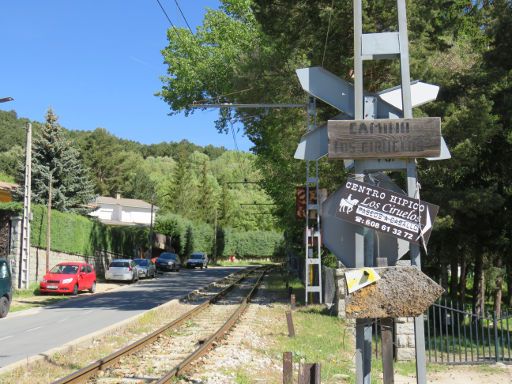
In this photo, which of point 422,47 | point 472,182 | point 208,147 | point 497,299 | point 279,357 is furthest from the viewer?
point 208,147

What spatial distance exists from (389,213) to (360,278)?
2.07 ft

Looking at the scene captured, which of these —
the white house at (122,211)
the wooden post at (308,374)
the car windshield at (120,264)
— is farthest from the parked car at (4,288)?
the white house at (122,211)

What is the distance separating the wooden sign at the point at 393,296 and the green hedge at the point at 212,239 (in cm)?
5936

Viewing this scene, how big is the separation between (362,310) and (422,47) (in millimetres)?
13079

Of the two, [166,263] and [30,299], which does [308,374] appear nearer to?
[30,299]

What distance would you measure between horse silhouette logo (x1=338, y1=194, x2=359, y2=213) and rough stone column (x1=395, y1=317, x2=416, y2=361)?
634 centimetres

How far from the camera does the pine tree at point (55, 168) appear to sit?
1602 inches

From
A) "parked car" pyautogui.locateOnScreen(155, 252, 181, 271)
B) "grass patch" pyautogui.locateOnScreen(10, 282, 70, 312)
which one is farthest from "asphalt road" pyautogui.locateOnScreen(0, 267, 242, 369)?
"parked car" pyautogui.locateOnScreen(155, 252, 181, 271)

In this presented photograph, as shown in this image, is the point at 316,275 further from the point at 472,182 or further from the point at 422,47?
the point at 422,47

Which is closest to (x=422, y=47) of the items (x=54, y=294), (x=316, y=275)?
(x=316, y=275)

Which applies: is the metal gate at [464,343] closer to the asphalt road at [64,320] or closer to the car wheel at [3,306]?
the asphalt road at [64,320]

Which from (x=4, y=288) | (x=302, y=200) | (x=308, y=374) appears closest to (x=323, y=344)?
(x=308, y=374)

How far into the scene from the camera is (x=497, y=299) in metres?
20.6

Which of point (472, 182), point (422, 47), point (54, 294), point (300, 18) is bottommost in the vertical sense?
point (54, 294)
